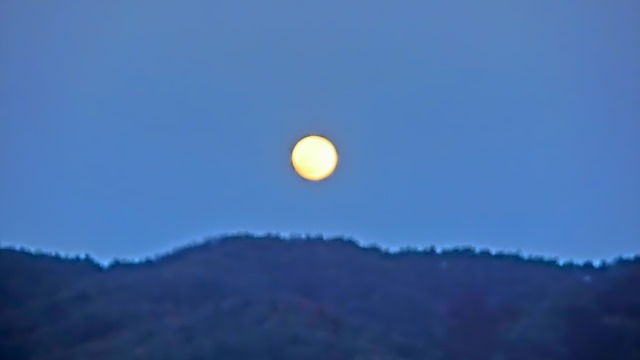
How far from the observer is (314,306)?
33750 mm

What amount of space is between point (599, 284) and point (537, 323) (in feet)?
13.2

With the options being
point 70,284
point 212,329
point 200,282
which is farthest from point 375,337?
point 70,284

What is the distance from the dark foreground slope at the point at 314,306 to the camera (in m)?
30.7

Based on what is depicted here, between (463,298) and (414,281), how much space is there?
2.54 m

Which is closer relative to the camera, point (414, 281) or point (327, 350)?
point (327, 350)

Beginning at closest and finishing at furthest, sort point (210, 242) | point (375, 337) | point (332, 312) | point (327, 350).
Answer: point (327, 350)
point (375, 337)
point (332, 312)
point (210, 242)

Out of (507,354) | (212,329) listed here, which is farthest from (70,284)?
(507,354)

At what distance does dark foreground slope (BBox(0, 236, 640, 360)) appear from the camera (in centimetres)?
3066

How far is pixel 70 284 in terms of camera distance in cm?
3938

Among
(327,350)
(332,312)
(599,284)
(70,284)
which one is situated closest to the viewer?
(327,350)

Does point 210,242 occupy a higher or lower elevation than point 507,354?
higher

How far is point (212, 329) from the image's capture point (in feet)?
101

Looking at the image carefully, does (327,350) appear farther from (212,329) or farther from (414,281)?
(414,281)

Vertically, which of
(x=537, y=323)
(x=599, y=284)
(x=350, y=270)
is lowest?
(x=537, y=323)
